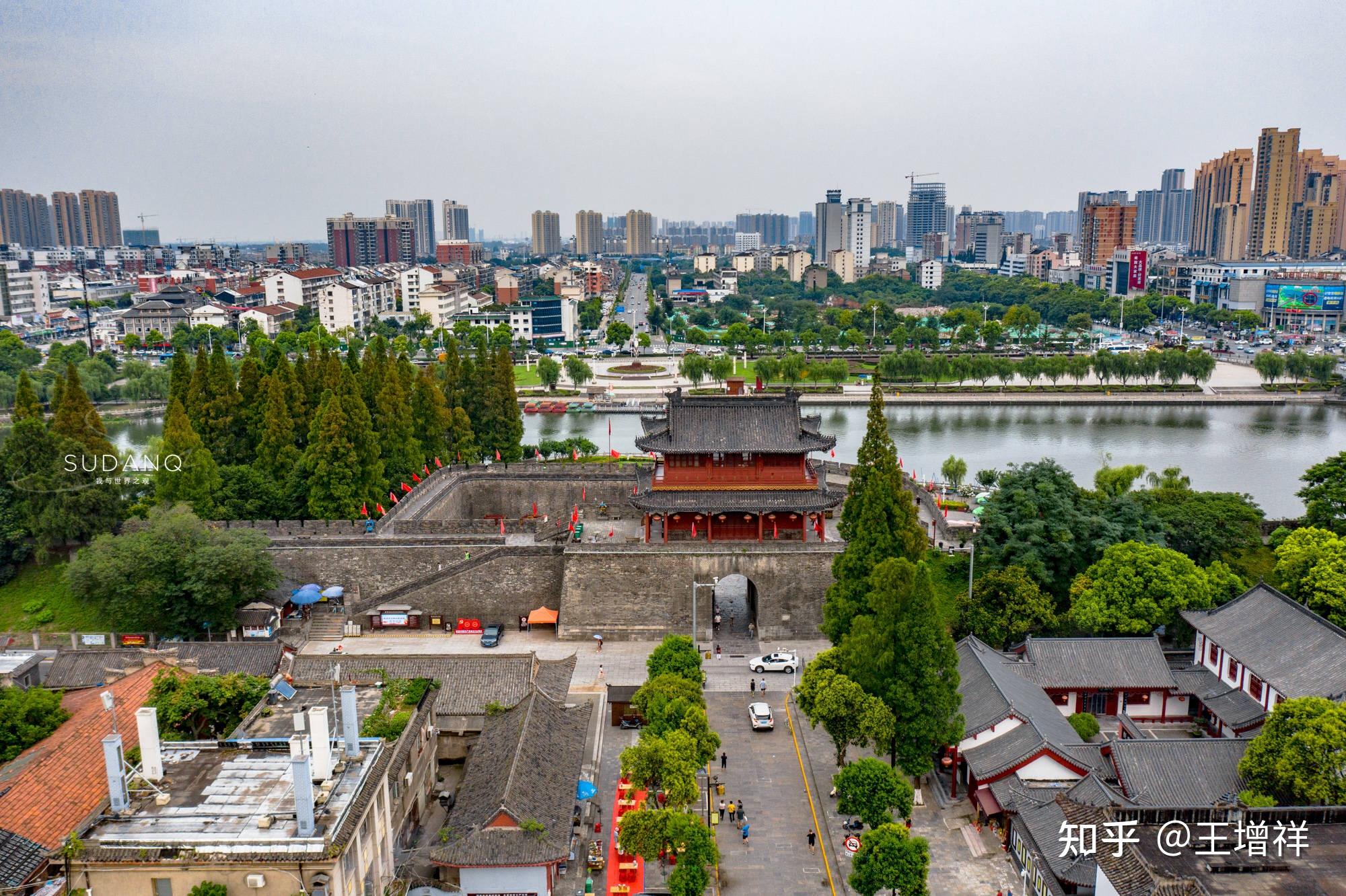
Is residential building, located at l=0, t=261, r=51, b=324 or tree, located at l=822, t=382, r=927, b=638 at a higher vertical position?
residential building, located at l=0, t=261, r=51, b=324

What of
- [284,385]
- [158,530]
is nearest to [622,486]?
[284,385]

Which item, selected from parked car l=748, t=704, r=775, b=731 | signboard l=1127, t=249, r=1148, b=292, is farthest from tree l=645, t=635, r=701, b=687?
signboard l=1127, t=249, r=1148, b=292

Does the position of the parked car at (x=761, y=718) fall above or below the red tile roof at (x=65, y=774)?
below

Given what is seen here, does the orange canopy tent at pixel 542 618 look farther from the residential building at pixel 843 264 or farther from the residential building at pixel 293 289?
the residential building at pixel 843 264

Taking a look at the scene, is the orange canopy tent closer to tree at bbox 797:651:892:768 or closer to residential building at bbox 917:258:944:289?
tree at bbox 797:651:892:768

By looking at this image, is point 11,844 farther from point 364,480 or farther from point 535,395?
point 535,395

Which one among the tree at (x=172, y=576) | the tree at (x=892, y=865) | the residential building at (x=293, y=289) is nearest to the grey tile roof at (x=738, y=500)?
A: the tree at (x=172, y=576)

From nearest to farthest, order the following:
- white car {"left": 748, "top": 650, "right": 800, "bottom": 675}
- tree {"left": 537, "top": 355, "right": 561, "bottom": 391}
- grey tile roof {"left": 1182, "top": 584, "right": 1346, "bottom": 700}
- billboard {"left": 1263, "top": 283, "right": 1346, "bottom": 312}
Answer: grey tile roof {"left": 1182, "top": 584, "right": 1346, "bottom": 700} → white car {"left": 748, "top": 650, "right": 800, "bottom": 675} → tree {"left": 537, "top": 355, "right": 561, "bottom": 391} → billboard {"left": 1263, "top": 283, "right": 1346, "bottom": 312}
